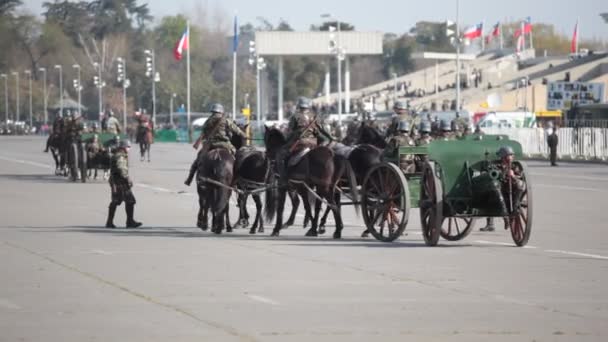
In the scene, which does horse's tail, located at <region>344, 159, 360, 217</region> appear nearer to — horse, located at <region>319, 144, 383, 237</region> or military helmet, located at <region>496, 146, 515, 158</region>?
horse, located at <region>319, 144, 383, 237</region>

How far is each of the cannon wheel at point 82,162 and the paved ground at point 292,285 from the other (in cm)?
1325

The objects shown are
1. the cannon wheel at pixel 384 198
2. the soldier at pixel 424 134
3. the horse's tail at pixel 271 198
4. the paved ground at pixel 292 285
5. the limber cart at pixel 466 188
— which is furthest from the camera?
the soldier at pixel 424 134

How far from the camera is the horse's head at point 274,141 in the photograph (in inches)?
773

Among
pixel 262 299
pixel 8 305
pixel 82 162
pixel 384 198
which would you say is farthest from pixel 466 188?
pixel 82 162

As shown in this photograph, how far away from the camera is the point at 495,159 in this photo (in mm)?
17047

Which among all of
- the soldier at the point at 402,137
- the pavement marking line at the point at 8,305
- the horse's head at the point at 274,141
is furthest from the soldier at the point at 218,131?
the pavement marking line at the point at 8,305

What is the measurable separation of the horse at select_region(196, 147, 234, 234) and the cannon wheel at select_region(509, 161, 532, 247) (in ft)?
14.5

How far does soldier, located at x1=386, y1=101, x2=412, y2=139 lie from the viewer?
19.1 m

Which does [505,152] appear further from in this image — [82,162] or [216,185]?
[82,162]

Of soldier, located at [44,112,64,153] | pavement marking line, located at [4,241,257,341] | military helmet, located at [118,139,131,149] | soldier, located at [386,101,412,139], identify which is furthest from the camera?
soldier, located at [44,112,64,153]

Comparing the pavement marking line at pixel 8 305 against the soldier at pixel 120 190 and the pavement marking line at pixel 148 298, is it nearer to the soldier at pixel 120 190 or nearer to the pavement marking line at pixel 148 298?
the pavement marking line at pixel 148 298

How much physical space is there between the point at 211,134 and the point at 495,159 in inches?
197

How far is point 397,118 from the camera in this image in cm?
1933

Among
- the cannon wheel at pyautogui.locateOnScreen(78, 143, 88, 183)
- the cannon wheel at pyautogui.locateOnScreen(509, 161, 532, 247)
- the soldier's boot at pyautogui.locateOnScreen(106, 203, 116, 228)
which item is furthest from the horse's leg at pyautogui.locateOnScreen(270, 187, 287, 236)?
the cannon wheel at pyautogui.locateOnScreen(78, 143, 88, 183)
